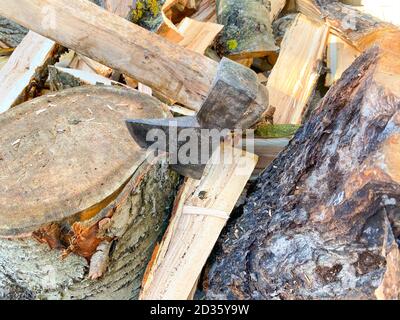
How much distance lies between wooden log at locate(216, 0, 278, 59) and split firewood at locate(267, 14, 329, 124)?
0.13 meters

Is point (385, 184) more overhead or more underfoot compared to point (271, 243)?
more overhead

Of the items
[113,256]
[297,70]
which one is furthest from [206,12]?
[113,256]

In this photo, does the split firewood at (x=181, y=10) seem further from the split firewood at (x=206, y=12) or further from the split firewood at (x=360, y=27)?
the split firewood at (x=360, y=27)

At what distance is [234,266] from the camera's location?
1796 millimetres

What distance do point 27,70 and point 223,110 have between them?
1589mm

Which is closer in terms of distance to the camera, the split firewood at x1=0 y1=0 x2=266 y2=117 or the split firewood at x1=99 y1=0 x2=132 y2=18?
the split firewood at x1=0 y1=0 x2=266 y2=117

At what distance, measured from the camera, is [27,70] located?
9.23 feet

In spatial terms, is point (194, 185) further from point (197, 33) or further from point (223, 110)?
point (197, 33)

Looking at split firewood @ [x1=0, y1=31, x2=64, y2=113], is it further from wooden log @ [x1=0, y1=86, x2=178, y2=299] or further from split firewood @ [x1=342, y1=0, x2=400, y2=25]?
split firewood @ [x1=342, y1=0, x2=400, y2=25]

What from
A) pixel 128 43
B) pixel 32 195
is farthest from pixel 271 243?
pixel 128 43

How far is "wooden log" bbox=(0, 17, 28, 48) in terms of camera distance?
3281mm

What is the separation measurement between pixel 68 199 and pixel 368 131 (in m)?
1.02

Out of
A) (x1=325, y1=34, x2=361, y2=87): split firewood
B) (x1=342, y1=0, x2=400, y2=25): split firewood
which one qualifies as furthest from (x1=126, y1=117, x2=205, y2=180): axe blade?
(x1=342, y1=0, x2=400, y2=25): split firewood
